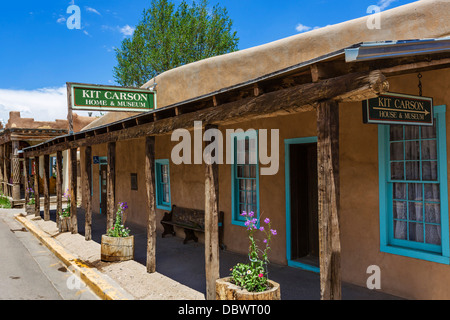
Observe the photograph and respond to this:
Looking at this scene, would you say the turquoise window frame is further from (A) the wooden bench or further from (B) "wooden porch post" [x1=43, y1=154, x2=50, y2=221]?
(B) "wooden porch post" [x1=43, y1=154, x2=50, y2=221]

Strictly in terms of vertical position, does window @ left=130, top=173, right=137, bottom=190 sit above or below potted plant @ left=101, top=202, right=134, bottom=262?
above

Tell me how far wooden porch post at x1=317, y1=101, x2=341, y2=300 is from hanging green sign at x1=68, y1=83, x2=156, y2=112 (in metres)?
6.73

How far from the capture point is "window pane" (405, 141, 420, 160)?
5047mm

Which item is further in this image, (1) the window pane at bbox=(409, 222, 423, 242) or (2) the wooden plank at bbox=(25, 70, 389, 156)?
(1) the window pane at bbox=(409, 222, 423, 242)

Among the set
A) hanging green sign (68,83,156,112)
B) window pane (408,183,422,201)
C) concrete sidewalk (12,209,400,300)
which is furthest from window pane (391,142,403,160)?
hanging green sign (68,83,156,112)

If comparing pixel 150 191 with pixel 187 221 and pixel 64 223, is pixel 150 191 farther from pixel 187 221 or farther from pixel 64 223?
pixel 64 223

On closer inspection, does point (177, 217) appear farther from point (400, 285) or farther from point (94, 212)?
point (94, 212)

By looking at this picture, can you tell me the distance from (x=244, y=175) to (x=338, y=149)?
458 cm

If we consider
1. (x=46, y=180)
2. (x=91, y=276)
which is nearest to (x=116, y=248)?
(x=91, y=276)

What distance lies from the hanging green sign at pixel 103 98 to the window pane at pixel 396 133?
249 inches

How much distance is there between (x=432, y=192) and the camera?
4.91m

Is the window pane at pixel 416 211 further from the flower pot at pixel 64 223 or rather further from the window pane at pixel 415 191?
the flower pot at pixel 64 223

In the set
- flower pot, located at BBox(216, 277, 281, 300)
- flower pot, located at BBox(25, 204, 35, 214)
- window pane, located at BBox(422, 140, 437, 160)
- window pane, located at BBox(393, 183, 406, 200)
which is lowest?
flower pot, located at BBox(25, 204, 35, 214)
